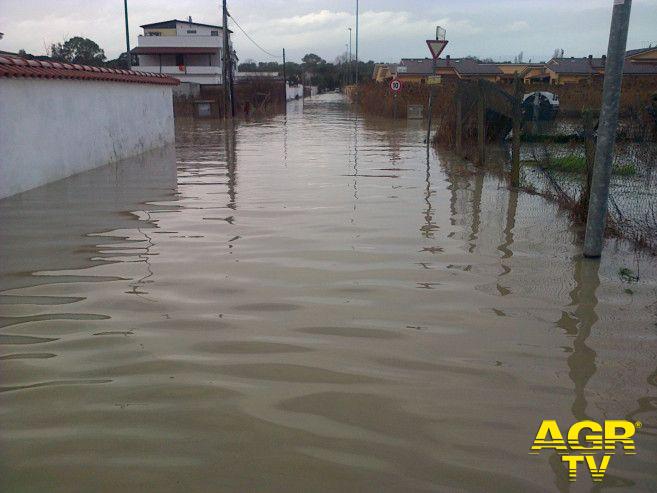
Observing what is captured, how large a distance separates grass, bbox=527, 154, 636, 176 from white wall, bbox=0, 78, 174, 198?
29.6ft

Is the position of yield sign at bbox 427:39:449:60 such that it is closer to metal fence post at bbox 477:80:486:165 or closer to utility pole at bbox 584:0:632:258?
metal fence post at bbox 477:80:486:165

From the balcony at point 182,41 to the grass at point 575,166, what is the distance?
56.6 meters

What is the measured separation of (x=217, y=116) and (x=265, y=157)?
2027cm

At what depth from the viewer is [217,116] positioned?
35.8 meters

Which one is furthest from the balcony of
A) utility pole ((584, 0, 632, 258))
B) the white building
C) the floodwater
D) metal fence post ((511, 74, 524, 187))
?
utility pole ((584, 0, 632, 258))

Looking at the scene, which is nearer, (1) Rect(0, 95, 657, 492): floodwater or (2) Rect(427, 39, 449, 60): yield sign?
(1) Rect(0, 95, 657, 492): floodwater

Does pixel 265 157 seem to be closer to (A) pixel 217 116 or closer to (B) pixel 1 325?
(B) pixel 1 325

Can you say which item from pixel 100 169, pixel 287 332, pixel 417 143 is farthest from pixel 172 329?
pixel 417 143

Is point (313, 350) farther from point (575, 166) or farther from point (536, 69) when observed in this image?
point (536, 69)

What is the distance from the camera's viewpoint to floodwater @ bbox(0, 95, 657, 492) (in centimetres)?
311

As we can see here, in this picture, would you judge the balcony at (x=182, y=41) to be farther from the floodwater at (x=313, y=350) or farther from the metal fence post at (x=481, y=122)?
the floodwater at (x=313, y=350)

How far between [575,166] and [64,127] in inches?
393

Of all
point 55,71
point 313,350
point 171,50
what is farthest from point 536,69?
point 313,350

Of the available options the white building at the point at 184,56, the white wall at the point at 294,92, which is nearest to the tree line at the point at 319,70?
the white wall at the point at 294,92
